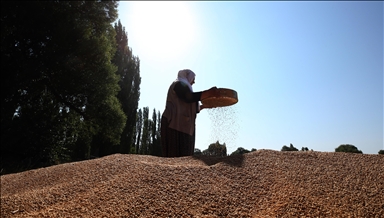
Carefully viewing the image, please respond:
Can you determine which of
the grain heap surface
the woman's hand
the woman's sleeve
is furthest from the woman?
the grain heap surface

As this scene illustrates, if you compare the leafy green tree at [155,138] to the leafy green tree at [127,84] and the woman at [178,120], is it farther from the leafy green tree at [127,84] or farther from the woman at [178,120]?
the woman at [178,120]

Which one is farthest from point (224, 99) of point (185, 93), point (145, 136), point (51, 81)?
point (145, 136)

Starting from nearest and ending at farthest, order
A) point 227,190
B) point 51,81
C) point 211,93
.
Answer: point 227,190
point 211,93
point 51,81

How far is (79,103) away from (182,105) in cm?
603

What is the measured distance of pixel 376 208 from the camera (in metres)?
1.65

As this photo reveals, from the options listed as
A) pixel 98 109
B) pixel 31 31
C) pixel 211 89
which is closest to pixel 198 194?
pixel 211 89

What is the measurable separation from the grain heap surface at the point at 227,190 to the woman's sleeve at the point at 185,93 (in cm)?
141

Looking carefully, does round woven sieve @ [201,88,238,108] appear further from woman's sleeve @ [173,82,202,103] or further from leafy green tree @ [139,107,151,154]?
leafy green tree @ [139,107,151,154]

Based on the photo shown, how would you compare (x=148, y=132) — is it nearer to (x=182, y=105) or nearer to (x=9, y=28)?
(x=9, y=28)

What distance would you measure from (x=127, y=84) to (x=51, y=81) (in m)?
8.25

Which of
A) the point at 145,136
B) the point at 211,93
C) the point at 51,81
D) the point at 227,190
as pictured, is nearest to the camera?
the point at 227,190

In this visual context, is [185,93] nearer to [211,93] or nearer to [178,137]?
[211,93]

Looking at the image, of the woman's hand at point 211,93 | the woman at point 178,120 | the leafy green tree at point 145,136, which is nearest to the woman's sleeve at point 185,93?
the woman at point 178,120

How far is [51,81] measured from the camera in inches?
343
